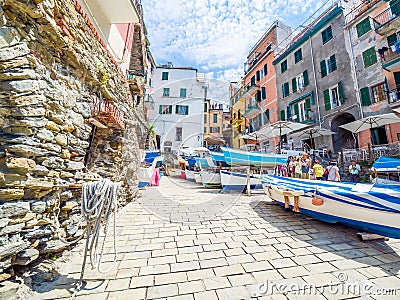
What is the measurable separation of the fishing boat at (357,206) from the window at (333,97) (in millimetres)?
11474

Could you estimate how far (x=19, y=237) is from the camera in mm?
1812

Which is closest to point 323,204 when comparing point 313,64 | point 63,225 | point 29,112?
point 63,225

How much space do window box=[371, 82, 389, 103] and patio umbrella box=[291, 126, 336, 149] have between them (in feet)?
9.27

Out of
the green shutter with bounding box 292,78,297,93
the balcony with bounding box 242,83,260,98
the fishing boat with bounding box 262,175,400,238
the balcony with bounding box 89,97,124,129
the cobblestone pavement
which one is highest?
the balcony with bounding box 242,83,260,98

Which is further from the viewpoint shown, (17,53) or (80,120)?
(80,120)

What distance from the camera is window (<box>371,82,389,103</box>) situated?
415 inches

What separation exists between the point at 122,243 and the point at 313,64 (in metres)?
17.7

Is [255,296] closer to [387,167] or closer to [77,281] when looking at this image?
[77,281]

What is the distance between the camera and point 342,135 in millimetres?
12789

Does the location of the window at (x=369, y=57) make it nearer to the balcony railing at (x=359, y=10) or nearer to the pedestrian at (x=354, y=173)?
the balcony railing at (x=359, y=10)

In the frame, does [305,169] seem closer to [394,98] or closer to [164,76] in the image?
[394,98]

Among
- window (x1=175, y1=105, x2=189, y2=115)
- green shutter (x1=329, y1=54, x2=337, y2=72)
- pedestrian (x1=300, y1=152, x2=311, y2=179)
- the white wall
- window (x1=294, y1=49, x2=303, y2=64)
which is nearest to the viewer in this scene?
pedestrian (x1=300, y1=152, x2=311, y2=179)

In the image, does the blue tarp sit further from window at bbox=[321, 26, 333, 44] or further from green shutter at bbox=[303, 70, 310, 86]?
window at bbox=[321, 26, 333, 44]

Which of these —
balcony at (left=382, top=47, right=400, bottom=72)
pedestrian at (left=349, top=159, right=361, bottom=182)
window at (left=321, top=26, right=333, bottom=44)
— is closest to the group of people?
pedestrian at (left=349, top=159, right=361, bottom=182)
